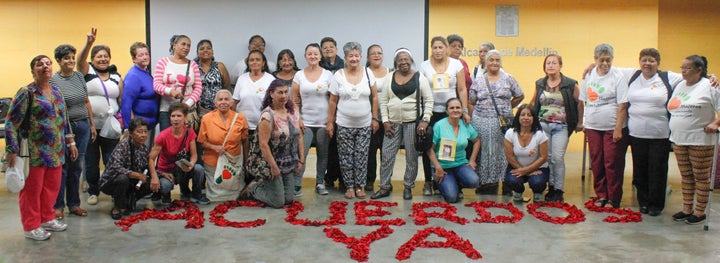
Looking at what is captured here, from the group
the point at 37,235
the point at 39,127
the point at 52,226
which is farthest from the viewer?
the point at 52,226

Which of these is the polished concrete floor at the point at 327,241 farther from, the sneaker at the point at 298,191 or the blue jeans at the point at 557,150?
the sneaker at the point at 298,191

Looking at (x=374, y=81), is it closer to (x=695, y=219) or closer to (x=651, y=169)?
(x=651, y=169)

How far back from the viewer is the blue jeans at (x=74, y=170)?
4.86m

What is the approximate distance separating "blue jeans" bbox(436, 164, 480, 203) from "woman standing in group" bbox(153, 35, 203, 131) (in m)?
2.43

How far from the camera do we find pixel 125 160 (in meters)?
5.12

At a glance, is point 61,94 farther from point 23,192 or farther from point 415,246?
point 415,246

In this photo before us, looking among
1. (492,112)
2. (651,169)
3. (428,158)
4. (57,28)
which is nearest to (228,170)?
(428,158)

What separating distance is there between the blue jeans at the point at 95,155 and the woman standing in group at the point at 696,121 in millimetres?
4600

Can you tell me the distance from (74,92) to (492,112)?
140 inches

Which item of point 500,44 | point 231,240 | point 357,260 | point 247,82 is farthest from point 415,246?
point 500,44

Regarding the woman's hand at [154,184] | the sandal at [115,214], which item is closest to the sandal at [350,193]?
the woman's hand at [154,184]

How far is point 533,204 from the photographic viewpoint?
544 cm

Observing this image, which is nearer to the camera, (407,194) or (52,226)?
(52,226)

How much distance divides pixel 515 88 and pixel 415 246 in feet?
7.62
